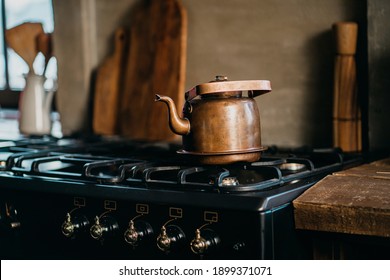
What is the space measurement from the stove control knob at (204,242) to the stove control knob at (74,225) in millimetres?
344

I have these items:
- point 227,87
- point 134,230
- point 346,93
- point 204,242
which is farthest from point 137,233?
point 346,93

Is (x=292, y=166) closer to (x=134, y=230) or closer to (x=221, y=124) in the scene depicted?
(x=221, y=124)

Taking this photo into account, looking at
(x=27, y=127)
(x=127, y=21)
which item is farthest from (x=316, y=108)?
(x=27, y=127)

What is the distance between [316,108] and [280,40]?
28 centimetres

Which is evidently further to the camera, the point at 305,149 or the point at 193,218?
the point at 305,149

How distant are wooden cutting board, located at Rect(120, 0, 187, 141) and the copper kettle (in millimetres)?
753

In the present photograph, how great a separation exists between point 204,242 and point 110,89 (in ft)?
4.58

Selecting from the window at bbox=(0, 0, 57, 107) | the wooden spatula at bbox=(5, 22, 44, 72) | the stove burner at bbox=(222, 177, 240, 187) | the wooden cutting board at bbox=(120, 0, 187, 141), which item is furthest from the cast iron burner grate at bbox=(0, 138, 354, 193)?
the window at bbox=(0, 0, 57, 107)

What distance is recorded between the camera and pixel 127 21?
264 centimetres

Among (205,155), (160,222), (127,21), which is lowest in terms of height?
(160,222)

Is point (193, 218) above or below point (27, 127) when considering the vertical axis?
below
